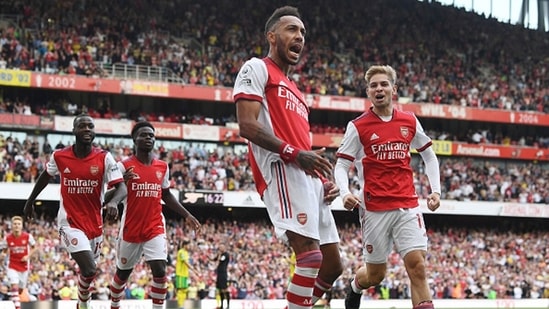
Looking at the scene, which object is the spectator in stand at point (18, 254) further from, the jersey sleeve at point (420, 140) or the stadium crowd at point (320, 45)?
the stadium crowd at point (320, 45)

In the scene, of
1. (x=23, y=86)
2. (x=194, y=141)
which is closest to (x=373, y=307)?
(x=194, y=141)

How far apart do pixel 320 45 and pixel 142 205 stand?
3914cm

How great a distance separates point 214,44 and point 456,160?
14.9m

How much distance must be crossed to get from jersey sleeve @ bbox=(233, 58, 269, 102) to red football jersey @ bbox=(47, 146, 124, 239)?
4.64 metres

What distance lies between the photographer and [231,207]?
3956 centimetres

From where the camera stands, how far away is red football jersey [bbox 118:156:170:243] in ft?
37.6

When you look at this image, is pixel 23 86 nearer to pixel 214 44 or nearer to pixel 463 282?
pixel 214 44

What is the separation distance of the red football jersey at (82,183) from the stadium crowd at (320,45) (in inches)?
1132

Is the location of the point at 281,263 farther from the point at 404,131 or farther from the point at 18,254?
the point at 404,131

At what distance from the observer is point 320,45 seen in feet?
163

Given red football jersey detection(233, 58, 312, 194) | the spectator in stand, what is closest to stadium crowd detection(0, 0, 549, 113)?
the spectator in stand

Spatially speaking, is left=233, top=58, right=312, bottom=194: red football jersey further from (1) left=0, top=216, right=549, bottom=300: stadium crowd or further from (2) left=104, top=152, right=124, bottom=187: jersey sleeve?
(1) left=0, top=216, right=549, bottom=300: stadium crowd

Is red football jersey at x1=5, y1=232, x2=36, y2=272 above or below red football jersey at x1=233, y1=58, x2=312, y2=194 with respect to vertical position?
below

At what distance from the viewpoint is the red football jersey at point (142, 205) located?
11461 mm
